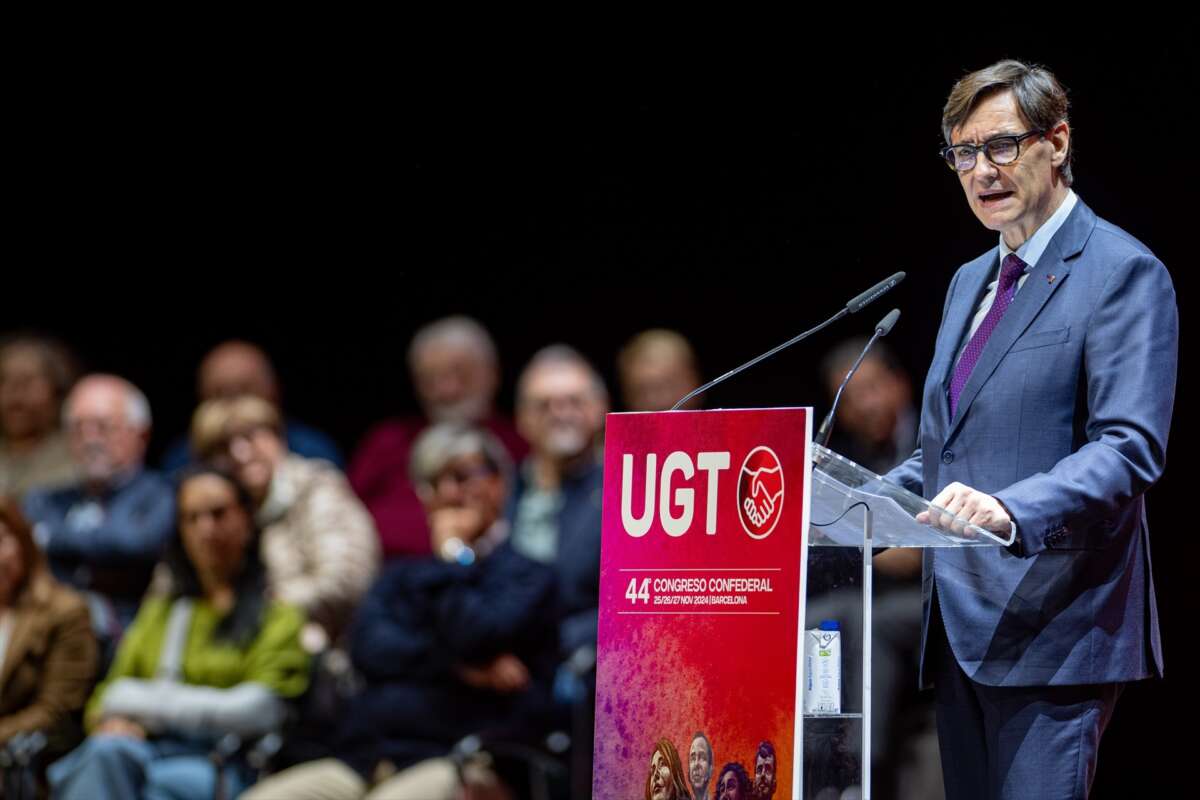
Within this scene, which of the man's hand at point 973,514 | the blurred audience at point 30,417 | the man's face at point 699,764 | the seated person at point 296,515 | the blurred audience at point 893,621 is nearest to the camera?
the man's hand at point 973,514

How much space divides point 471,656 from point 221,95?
3.09 m

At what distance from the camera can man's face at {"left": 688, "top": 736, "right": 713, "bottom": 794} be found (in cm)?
215

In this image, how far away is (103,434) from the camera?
5105mm

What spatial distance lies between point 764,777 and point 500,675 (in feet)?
6.58

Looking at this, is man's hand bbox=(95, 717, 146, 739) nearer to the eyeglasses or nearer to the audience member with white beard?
the audience member with white beard

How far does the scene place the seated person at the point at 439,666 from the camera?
159 inches

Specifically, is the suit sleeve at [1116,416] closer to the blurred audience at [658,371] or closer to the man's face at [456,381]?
the blurred audience at [658,371]

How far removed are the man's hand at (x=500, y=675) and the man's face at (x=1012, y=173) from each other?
6.81 feet

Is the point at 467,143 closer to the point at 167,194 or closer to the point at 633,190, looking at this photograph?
the point at 633,190

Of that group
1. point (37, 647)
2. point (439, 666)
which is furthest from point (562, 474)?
point (37, 647)

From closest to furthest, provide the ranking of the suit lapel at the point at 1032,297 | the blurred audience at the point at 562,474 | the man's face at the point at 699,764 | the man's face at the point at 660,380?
the man's face at the point at 699,764, the suit lapel at the point at 1032,297, the blurred audience at the point at 562,474, the man's face at the point at 660,380

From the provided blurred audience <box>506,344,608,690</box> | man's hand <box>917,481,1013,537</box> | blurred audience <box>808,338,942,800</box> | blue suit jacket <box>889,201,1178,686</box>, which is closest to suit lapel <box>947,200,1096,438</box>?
blue suit jacket <box>889,201,1178,686</box>

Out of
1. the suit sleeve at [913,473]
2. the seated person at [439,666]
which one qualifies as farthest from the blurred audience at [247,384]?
the suit sleeve at [913,473]

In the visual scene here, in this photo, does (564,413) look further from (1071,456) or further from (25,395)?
(1071,456)
